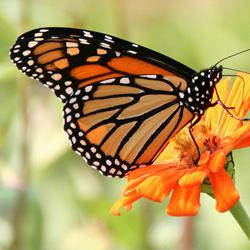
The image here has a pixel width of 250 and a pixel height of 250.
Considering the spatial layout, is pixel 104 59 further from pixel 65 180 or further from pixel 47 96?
pixel 65 180

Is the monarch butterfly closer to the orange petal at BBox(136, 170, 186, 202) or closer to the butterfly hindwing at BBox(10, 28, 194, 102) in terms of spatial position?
the butterfly hindwing at BBox(10, 28, 194, 102)

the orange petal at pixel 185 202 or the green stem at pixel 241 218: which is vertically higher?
the orange petal at pixel 185 202

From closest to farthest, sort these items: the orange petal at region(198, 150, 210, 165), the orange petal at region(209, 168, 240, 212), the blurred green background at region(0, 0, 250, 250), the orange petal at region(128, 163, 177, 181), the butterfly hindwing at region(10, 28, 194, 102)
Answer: the orange petal at region(209, 168, 240, 212) < the orange petal at region(198, 150, 210, 165) < the orange petal at region(128, 163, 177, 181) < the butterfly hindwing at region(10, 28, 194, 102) < the blurred green background at region(0, 0, 250, 250)

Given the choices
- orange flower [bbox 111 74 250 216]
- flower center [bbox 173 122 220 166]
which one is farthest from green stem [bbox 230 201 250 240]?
flower center [bbox 173 122 220 166]

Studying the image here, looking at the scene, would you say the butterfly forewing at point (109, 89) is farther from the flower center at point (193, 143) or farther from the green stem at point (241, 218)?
the green stem at point (241, 218)

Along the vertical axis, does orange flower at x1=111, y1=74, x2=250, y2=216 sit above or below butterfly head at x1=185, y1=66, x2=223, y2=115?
below

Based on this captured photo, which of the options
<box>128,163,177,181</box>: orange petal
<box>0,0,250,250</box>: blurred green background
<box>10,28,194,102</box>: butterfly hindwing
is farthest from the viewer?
<box>0,0,250,250</box>: blurred green background

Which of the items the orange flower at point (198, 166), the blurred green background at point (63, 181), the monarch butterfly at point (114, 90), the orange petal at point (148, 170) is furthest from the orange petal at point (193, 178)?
the blurred green background at point (63, 181)
